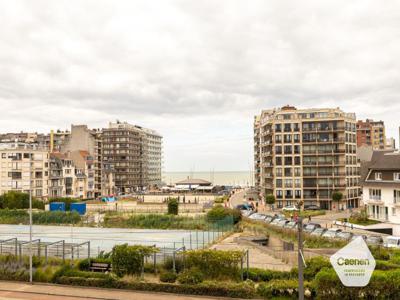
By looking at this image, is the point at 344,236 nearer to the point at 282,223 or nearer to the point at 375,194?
the point at 282,223

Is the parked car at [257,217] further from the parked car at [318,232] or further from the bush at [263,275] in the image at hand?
the bush at [263,275]

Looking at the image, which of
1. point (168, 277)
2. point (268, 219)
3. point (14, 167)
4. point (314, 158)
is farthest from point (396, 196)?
point (14, 167)

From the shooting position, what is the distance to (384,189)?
55500mm

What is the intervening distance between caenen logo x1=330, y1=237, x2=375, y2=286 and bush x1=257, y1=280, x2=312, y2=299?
2.90 metres

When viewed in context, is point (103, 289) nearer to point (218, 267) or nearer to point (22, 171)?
point (218, 267)

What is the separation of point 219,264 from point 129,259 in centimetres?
569

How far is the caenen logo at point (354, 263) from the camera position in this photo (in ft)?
61.7

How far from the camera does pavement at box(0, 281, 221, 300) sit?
76.2 feet

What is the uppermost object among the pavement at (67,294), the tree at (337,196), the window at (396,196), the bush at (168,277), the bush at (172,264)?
the window at (396,196)

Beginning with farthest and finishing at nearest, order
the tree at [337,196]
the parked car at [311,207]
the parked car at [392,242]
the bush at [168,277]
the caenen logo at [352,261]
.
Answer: the parked car at [311,207], the tree at [337,196], the parked car at [392,242], the bush at [168,277], the caenen logo at [352,261]

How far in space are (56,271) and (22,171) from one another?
67419mm

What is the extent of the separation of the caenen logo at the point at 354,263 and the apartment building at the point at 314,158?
6765 cm

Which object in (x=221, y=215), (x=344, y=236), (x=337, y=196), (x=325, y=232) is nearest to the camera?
(x=344, y=236)

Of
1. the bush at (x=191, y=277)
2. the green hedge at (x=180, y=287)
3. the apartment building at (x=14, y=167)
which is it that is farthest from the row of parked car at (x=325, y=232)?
the apartment building at (x=14, y=167)
